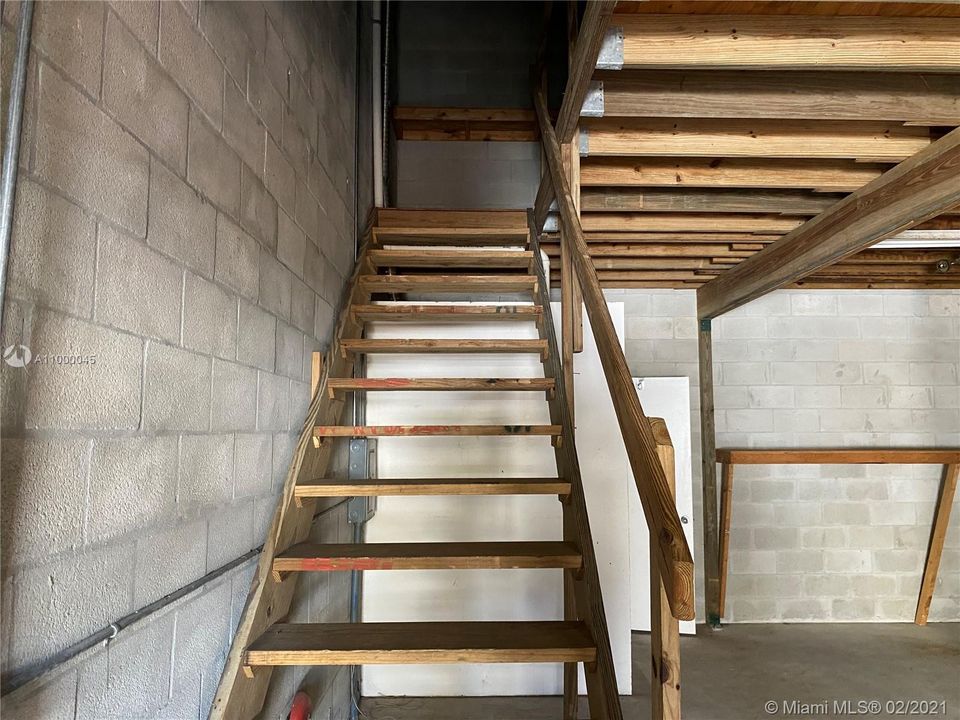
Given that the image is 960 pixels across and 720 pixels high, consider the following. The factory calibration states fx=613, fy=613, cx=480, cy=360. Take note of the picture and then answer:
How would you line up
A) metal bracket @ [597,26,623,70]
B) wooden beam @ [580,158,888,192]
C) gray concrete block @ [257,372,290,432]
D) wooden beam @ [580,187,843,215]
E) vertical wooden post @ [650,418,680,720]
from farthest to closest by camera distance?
wooden beam @ [580,187,843,215]
wooden beam @ [580,158,888,192]
metal bracket @ [597,26,623,70]
gray concrete block @ [257,372,290,432]
vertical wooden post @ [650,418,680,720]

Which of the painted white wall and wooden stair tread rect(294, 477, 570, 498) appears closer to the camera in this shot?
wooden stair tread rect(294, 477, 570, 498)

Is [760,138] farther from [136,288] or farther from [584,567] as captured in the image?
[136,288]

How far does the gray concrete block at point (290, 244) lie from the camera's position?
1.90m

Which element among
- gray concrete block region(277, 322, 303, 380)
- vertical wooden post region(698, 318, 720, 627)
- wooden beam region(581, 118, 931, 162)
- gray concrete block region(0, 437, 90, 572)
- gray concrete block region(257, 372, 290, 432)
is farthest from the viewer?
vertical wooden post region(698, 318, 720, 627)

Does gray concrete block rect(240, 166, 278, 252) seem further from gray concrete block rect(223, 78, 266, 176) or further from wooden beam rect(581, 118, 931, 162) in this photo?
wooden beam rect(581, 118, 931, 162)

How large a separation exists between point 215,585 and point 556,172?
6.65 feet

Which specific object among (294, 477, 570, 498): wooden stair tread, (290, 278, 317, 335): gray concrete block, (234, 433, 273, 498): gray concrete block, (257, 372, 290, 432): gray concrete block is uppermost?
(290, 278, 317, 335): gray concrete block

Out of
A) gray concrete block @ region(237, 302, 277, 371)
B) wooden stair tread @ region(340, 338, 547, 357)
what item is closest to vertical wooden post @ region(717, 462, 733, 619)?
wooden stair tread @ region(340, 338, 547, 357)

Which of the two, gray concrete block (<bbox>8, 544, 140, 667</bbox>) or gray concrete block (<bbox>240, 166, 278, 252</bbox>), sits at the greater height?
gray concrete block (<bbox>240, 166, 278, 252</bbox>)

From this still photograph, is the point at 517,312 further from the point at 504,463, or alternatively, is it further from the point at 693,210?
the point at 693,210

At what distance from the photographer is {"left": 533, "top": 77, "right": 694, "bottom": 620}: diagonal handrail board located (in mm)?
988

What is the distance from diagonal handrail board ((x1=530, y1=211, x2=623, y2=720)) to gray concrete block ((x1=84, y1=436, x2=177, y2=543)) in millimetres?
1018

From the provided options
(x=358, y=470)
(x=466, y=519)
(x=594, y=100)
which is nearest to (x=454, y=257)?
(x=594, y=100)

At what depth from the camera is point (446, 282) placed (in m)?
2.74
